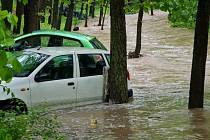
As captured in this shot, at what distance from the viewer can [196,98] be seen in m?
11.9

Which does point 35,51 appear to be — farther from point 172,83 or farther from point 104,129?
point 172,83

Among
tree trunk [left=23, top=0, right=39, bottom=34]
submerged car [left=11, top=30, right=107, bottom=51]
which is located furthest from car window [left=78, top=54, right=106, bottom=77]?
tree trunk [left=23, top=0, right=39, bottom=34]

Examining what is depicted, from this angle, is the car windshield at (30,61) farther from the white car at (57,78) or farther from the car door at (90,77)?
the car door at (90,77)

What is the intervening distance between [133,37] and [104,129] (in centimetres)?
3503

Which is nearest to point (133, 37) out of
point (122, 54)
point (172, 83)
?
point (172, 83)

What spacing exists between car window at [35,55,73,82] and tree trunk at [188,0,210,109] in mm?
2692

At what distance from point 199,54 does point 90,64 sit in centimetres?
Result: 248

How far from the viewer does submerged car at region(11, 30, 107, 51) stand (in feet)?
50.6

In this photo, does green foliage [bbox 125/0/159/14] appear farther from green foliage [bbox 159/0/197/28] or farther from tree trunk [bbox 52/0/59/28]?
tree trunk [bbox 52/0/59/28]

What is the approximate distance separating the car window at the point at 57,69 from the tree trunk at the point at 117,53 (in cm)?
155

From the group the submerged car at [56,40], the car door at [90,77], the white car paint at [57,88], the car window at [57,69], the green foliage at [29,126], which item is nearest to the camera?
the green foliage at [29,126]

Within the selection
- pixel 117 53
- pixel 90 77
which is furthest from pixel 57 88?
pixel 117 53

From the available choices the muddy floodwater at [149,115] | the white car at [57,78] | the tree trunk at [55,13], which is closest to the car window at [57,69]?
the white car at [57,78]

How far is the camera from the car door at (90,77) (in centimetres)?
1175
